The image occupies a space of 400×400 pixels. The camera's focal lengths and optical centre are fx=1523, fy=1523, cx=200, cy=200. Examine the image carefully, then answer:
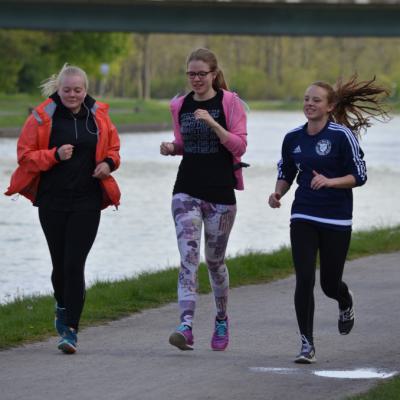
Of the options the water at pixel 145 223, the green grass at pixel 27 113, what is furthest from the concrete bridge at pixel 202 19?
the green grass at pixel 27 113

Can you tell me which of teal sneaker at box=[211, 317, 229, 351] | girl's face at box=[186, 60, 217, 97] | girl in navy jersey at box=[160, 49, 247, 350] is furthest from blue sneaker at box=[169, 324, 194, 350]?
girl's face at box=[186, 60, 217, 97]

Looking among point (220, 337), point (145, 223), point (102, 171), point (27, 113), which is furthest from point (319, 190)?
point (27, 113)

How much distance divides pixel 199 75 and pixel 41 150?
1030 mm

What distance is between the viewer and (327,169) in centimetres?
873

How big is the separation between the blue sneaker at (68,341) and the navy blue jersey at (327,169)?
1460 mm

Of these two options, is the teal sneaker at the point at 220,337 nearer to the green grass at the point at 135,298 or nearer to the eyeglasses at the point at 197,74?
the green grass at the point at 135,298

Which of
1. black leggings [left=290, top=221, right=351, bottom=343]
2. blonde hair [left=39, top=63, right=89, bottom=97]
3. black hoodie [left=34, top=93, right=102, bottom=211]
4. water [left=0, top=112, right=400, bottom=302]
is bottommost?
water [left=0, top=112, right=400, bottom=302]

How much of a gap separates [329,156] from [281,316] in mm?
2083

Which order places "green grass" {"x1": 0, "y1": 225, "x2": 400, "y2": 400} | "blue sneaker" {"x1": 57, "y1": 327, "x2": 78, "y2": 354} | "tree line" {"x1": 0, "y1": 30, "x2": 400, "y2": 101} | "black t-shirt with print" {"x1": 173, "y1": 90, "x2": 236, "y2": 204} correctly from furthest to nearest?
"tree line" {"x1": 0, "y1": 30, "x2": 400, "y2": 101} < "green grass" {"x1": 0, "y1": 225, "x2": 400, "y2": 400} < "black t-shirt with print" {"x1": 173, "y1": 90, "x2": 236, "y2": 204} < "blue sneaker" {"x1": 57, "y1": 327, "x2": 78, "y2": 354}

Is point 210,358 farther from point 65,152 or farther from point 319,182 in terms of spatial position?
point 65,152

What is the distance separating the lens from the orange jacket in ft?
29.4

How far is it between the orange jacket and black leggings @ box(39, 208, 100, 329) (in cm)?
17

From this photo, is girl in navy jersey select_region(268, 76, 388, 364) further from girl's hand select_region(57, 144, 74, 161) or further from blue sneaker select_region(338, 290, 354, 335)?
girl's hand select_region(57, 144, 74, 161)

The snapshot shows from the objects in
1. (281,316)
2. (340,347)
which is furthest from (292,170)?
(281,316)
